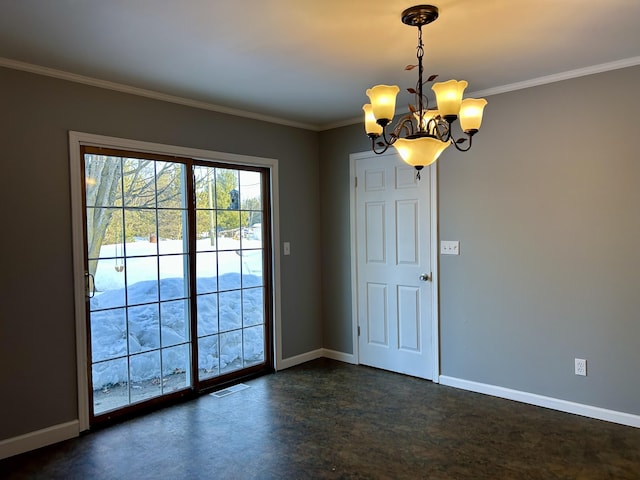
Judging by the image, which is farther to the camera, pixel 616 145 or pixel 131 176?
pixel 131 176

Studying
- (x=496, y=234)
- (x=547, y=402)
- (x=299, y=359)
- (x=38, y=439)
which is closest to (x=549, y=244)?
(x=496, y=234)

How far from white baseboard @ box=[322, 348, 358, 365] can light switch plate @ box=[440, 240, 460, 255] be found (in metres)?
1.50

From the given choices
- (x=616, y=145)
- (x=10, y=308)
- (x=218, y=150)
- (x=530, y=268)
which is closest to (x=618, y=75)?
(x=616, y=145)

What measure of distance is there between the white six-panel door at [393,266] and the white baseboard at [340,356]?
0.10 metres

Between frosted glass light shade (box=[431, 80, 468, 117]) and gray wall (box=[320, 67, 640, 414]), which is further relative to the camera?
gray wall (box=[320, 67, 640, 414])

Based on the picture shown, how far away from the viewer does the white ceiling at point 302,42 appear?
2260 millimetres

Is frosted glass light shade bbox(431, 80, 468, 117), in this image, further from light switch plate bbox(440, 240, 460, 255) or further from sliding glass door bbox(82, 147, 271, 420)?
sliding glass door bbox(82, 147, 271, 420)

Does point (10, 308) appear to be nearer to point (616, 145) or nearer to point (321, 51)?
point (321, 51)

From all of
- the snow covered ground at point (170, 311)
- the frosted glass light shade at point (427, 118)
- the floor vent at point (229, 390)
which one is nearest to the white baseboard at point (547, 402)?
the floor vent at point (229, 390)

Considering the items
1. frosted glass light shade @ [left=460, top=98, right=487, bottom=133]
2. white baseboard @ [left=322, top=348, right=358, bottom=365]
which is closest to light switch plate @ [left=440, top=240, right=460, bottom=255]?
white baseboard @ [left=322, top=348, right=358, bottom=365]

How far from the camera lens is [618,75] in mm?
3143

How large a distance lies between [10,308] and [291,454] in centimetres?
200

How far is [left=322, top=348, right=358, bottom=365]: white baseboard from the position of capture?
186 inches

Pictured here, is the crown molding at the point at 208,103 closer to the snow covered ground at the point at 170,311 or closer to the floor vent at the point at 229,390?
the snow covered ground at the point at 170,311
